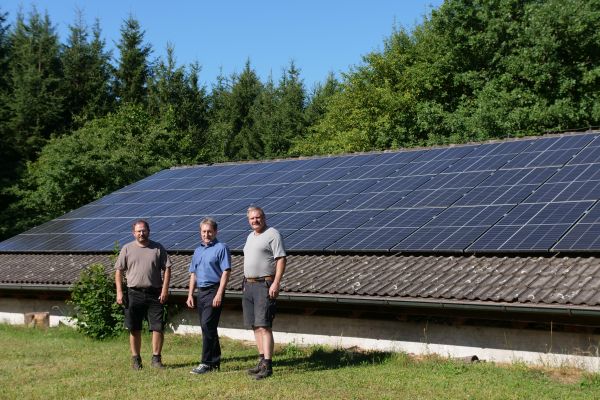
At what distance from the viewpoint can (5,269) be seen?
57.8 ft

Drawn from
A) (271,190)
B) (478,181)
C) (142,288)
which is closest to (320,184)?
(271,190)

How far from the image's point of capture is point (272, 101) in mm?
54000

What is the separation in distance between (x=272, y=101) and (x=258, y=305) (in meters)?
45.6

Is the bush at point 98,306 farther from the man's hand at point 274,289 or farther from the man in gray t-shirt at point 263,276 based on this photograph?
the man's hand at point 274,289

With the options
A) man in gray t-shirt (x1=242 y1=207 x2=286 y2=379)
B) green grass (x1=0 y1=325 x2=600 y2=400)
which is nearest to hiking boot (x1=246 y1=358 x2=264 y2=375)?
man in gray t-shirt (x1=242 y1=207 x2=286 y2=379)

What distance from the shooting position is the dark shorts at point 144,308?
9922 mm

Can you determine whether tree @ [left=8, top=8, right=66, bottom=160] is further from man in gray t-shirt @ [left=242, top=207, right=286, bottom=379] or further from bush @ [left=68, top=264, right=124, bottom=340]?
→ man in gray t-shirt @ [left=242, top=207, right=286, bottom=379]

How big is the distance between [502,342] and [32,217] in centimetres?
2714

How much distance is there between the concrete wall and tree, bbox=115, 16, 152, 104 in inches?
1382

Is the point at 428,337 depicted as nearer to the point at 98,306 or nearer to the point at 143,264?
the point at 143,264

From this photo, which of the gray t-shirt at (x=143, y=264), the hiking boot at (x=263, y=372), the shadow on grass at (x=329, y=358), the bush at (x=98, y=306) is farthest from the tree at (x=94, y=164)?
the hiking boot at (x=263, y=372)

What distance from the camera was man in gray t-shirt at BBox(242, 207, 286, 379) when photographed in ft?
29.6

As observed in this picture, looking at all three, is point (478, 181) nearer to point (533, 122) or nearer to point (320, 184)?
point (320, 184)

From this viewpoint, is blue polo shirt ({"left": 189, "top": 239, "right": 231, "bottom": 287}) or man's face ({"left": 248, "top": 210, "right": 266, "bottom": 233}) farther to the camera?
blue polo shirt ({"left": 189, "top": 239, "right": 231, "bottom": 287})
